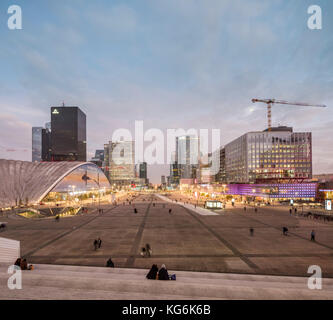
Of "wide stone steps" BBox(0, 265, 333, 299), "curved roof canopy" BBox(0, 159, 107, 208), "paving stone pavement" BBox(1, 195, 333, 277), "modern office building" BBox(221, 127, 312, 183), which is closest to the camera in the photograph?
"wide stone steps" BBox(0, 265, 333, 299)

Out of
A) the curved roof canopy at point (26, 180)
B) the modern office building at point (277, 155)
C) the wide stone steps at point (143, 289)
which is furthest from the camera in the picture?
the modern office building at point (277, 155)

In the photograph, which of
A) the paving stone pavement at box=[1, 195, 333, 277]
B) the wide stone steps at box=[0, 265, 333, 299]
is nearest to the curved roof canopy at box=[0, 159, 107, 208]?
the paving stone pavement at box=[1, 195, 333, 277]

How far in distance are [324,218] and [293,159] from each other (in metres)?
105

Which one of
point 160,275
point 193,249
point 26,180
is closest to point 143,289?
point 160,275

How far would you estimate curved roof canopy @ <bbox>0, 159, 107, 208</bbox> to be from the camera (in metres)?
56.4

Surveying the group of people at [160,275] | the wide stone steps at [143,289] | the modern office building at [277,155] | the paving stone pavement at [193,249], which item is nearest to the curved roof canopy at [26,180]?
the paving stone pavement at [193,249]

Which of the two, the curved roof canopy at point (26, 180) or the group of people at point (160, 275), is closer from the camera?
the group of people at point (160, 275)

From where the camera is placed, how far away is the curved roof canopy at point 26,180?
5643 centimetres

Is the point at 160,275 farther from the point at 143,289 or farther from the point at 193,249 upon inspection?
the point at 193,249

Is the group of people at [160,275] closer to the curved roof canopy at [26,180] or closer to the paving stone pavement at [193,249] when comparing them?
the paving stone pavement at [193,249]

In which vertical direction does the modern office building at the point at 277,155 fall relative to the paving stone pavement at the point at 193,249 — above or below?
above

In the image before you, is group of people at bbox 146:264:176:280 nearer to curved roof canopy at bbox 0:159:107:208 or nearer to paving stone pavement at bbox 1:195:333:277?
paving stone pavement at bbox 1:195:333:277

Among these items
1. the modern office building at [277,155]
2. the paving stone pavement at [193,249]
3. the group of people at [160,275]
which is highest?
the modern office building at [277,155]

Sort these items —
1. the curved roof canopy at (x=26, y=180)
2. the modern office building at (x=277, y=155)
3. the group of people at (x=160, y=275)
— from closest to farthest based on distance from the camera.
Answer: the group of people at (x=160, y=275) → the curved roof canopy at (x=26, y=180) → the modern office building at (x=277, y=155)
